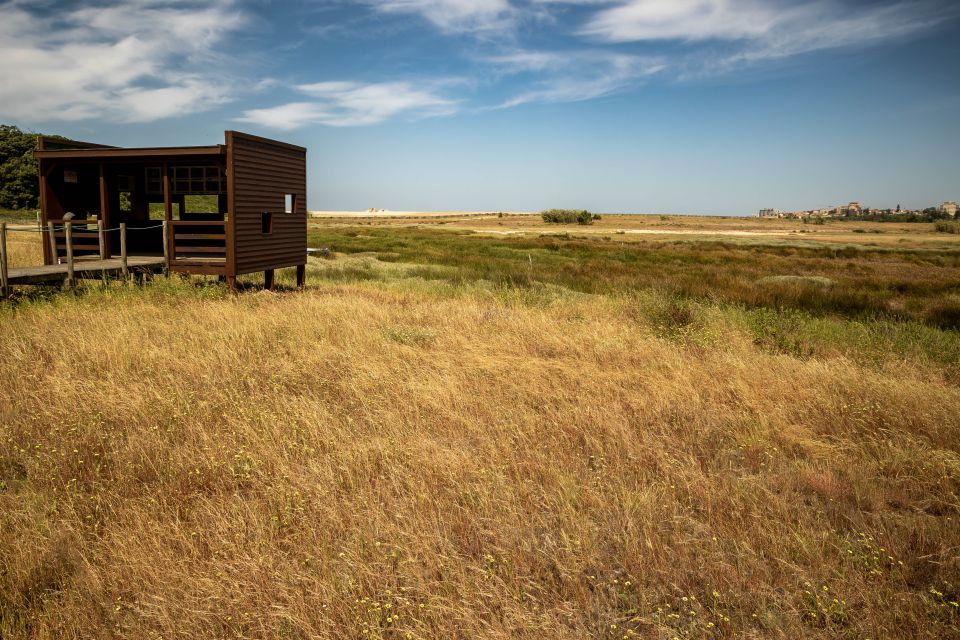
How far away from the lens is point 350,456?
503 centimetres

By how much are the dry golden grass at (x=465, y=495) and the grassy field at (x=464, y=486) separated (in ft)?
0.08

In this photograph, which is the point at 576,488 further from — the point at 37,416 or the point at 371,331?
the point at 371,331

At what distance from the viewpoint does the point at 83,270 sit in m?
13.1

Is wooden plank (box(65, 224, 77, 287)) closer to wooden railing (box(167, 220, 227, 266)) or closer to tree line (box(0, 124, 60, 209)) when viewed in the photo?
wooden railing (box(167, 220, 227, 266))

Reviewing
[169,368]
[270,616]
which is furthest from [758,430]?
[169,368]

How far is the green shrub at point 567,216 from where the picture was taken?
119 m

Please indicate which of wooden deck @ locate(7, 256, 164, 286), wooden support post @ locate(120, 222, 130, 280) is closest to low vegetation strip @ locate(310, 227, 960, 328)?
wooden deck @ locate(7, 256, 164, 286)

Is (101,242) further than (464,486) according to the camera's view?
Yes

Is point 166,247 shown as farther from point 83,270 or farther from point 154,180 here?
point 154,180

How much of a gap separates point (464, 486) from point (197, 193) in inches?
644

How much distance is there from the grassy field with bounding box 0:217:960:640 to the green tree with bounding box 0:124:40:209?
65.0 meters

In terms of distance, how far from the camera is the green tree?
57781mm

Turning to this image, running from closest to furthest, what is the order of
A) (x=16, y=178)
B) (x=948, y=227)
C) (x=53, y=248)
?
(x=53, y=248) → (x=16, y=178) → (x=948, y=227)

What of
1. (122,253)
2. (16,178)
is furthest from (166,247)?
(16,178)
